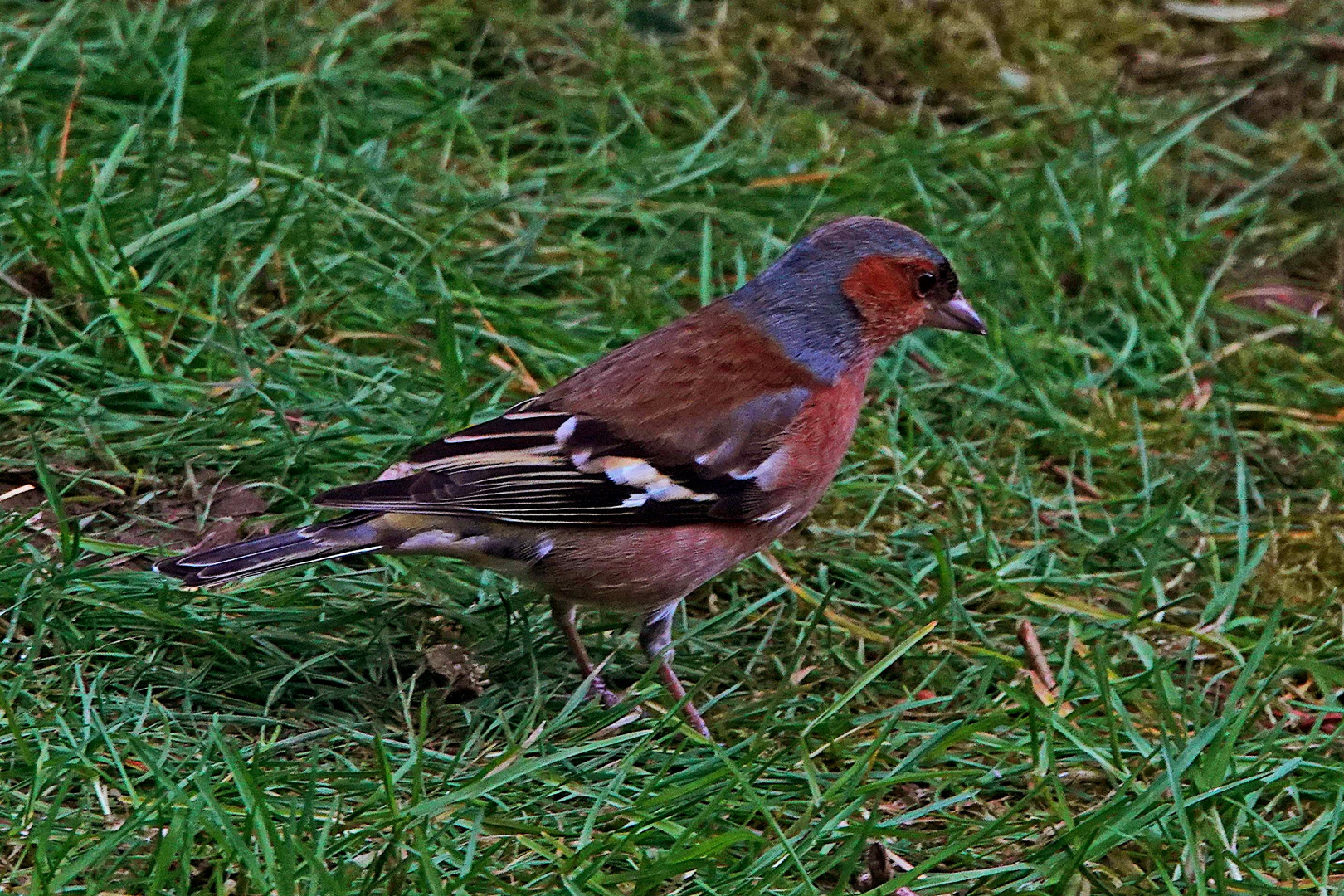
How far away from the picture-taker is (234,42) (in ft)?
17.8

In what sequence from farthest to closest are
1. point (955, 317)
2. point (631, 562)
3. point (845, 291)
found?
point (955, 317)
point (845, 291)
point (631, 562)

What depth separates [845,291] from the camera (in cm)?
410

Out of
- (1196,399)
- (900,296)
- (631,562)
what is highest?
(900,296)

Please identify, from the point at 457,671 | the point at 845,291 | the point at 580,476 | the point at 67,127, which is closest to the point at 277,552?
the point at 457,671

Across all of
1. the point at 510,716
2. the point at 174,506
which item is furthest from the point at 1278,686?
the point at 174,506

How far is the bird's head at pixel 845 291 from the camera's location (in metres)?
4.06

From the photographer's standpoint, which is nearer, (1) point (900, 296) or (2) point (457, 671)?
(2) point (457, 671)

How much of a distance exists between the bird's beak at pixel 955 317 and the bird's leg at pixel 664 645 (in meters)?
1.05

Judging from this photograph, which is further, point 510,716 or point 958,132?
point 958,132

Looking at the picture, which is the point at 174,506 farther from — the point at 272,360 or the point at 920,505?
the point at 920,505

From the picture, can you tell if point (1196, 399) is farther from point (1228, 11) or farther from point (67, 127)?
point (67, 127)

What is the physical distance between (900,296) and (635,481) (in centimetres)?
92

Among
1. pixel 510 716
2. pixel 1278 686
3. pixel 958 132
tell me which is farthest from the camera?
pixel 958 132

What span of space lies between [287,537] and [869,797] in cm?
133
